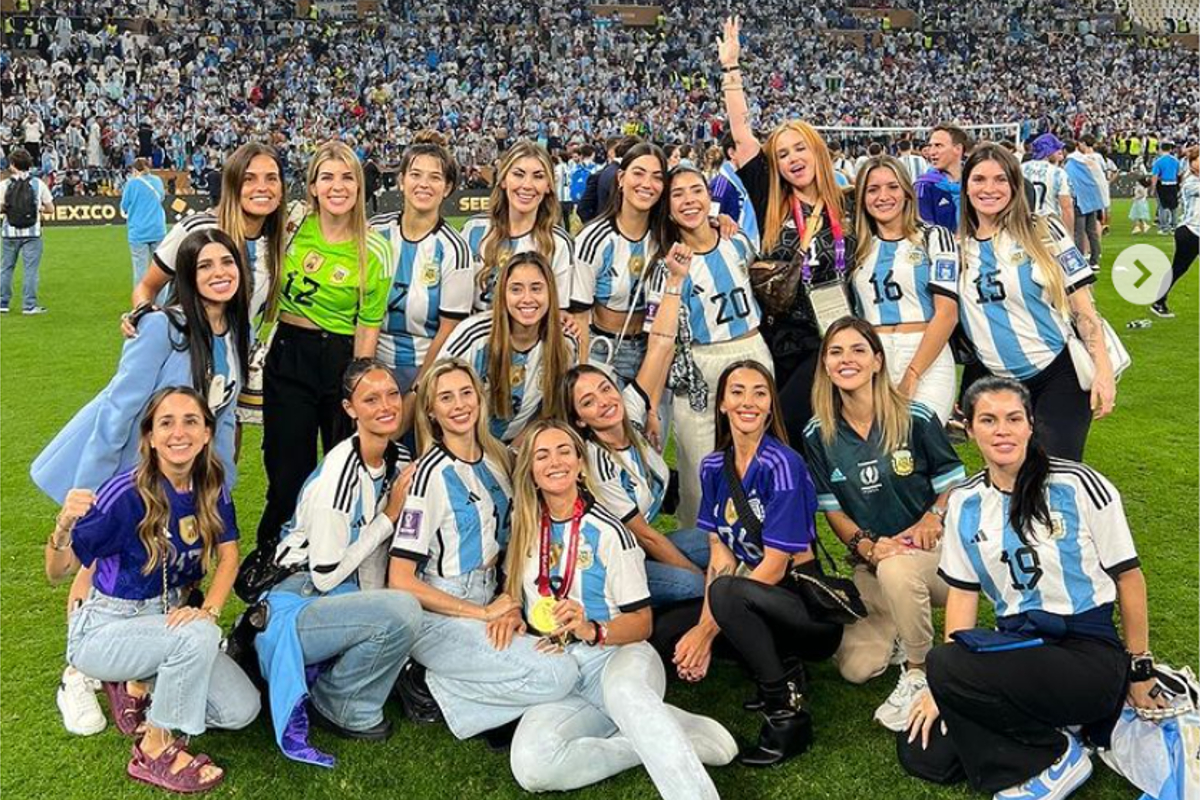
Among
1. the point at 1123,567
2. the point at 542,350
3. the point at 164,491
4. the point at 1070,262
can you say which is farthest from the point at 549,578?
the point at 1070,262

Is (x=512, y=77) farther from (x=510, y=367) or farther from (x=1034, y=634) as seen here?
(x=1034, y=634)

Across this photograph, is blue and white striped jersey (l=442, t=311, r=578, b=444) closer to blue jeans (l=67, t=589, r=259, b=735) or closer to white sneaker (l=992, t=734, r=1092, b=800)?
blue jeans (l=67, t=589, r=259, b=735)

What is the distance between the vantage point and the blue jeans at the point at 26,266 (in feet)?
38.1

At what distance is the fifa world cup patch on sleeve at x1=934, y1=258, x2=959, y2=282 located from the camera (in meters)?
4.21

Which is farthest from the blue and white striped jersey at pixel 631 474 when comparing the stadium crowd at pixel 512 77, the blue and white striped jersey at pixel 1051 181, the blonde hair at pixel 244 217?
the stadium crowd at pixel 512 77

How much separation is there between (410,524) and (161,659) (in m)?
0.86

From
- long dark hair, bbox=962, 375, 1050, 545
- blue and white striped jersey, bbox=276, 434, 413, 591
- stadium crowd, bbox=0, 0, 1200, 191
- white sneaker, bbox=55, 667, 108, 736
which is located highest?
stadium crowd, bbox=0, 0, 1200, 191

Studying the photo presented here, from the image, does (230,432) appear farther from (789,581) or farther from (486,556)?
(789,581)

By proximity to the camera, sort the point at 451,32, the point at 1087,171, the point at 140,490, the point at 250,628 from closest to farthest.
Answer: the point at 140,490 → the point at 250,628 → the point at 1087,171 → the point at 451,32

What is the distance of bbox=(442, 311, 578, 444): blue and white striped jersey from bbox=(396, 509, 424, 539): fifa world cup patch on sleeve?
24.8 inches

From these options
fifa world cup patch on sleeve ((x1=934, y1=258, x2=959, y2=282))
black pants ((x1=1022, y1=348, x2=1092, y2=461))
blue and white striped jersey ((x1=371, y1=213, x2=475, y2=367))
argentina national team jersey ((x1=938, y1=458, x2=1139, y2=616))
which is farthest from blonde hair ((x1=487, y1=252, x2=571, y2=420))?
black pants ((x1=1022, y1=348, x2=1092, y2=461))

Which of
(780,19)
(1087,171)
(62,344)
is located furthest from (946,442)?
(780,19)

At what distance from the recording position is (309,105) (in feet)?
98.5

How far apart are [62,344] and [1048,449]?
28.9ft
